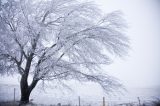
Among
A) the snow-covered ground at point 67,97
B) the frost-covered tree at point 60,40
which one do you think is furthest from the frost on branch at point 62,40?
the snow-covered ground at point 67,97

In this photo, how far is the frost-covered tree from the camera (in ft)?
28.6

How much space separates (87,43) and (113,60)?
187 cm

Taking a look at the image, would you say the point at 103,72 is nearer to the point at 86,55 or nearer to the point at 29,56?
the point at 86,55

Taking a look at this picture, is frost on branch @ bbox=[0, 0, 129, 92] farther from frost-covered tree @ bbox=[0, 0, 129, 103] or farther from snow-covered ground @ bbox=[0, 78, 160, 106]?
snow-covered ground @ bbox=[0, 78, 160, 106]

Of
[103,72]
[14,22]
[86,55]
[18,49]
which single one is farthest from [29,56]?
[103,72]

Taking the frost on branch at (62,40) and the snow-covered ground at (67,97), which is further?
the snow-covered ground at (67,97)

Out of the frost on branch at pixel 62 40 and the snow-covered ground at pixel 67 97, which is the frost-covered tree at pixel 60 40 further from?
the snow-covered ground at pixel 67 97

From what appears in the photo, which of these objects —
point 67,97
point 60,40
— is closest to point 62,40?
point 60,40

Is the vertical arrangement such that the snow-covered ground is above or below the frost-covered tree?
below

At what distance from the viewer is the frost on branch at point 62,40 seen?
8.72 metres

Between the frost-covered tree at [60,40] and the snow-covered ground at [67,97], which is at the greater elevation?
the frost-covered tree at [60,40]

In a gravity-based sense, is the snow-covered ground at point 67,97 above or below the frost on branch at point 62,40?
below

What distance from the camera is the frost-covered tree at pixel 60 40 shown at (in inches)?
344

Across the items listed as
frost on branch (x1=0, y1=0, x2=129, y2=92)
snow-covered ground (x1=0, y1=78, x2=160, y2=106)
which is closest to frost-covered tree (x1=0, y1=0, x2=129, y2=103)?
frost on branch (x1=0, y1=0, x2=129, y2=92)
